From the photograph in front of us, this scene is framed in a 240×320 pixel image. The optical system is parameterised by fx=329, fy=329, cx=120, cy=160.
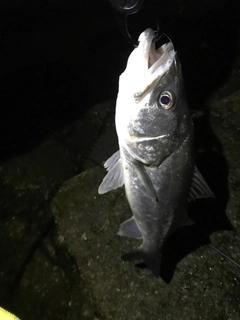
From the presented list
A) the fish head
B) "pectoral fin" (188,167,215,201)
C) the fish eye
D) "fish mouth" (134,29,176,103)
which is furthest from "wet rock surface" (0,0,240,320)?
"fish mouth" (134,29,176,103)

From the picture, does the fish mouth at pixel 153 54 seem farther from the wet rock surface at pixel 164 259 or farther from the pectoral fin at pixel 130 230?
the wet rock surface at pixel 164 259

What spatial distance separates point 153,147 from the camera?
84.4 inches

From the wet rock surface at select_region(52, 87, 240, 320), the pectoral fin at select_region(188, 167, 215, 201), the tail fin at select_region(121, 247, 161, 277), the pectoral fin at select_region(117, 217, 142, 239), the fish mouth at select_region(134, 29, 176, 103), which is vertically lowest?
the wet rock surface at select_region(52, 87, 240, 320)

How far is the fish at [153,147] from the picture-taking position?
6.28 feet

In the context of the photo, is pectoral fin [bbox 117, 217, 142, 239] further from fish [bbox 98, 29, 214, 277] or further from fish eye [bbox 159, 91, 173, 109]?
fish eye [bbox 159, 91, 173, 109]

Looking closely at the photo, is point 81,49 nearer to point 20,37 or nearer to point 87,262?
point 20,37

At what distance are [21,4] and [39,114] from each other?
1679mm

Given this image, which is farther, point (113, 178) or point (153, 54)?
point (113, 178)

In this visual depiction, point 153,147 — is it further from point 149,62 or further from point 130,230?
point 130,230

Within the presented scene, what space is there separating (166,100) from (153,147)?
0.32 meters

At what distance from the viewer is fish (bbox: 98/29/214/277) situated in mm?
1914

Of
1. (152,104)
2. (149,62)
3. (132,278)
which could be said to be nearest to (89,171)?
(132,278)

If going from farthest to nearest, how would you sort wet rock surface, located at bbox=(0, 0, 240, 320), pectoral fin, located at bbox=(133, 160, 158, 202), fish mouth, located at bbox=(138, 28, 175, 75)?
1. wet rock surface, located at bbox=(0, 0, 240, 320)
2. pectoral fin, located at bbox=(133, 160, 158, 202)
3. fish mouth, located at bbox=(138, 28, 175, 75)

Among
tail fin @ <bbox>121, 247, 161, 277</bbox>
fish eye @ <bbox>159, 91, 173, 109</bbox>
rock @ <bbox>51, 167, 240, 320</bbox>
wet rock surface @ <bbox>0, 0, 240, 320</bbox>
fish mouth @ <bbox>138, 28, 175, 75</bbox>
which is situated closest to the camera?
fish mouth @ <bbox>138, 28, 175, 75</bbox>
